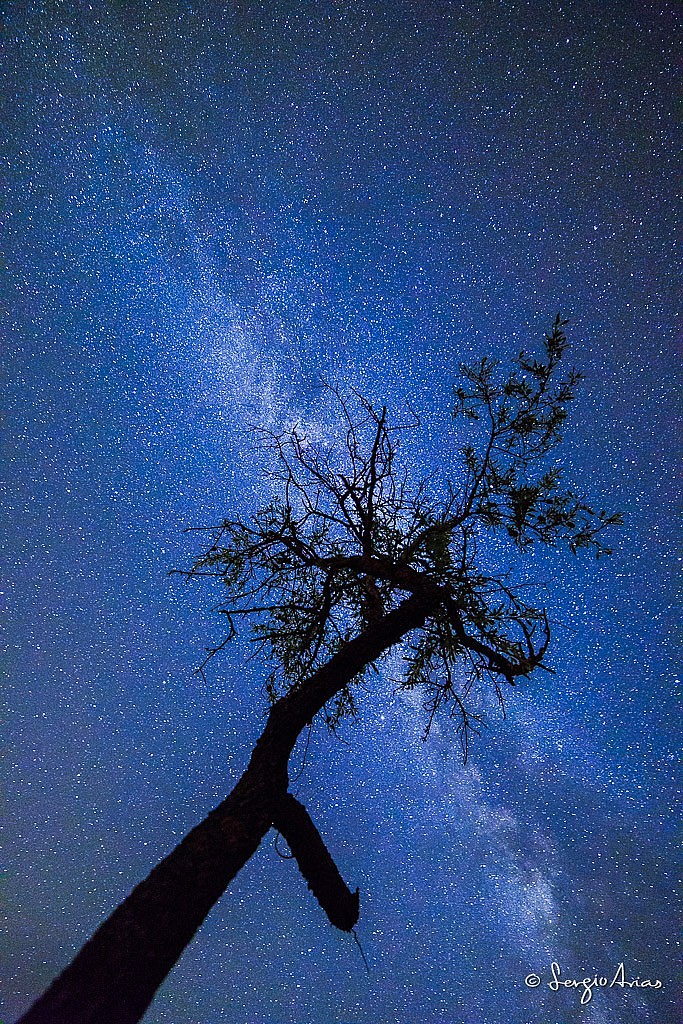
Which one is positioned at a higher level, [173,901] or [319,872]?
[319,872]

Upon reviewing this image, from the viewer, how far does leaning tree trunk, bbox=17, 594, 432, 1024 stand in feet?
9.12

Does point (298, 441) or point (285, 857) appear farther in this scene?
point (298, 441)

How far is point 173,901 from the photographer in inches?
125

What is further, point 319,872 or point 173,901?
point 319,872

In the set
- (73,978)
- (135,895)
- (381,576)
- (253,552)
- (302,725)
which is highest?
(381,576)

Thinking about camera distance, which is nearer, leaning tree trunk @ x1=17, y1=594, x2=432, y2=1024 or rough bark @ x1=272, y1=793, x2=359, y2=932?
leaning tree trunk @ x1=17, y1=594, x2=432, y2=1024

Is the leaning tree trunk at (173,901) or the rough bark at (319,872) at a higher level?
the rough bark at (319,872)

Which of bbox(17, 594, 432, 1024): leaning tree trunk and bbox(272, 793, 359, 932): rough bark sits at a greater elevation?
bbox(272, 793, 359, 932): rough bark

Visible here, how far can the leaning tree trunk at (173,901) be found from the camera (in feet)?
9.12

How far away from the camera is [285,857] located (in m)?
4.36

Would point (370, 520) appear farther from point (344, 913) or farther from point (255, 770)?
point (344, 913)

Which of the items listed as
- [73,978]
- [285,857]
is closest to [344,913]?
[285,857]

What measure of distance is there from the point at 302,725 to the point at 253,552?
2135 millimetres

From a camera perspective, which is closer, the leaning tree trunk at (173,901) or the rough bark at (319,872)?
the leaning tree trunk at (173,901)
